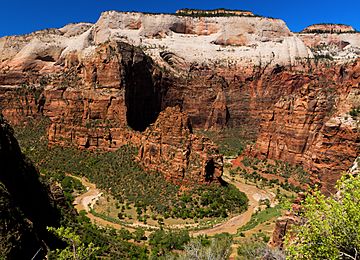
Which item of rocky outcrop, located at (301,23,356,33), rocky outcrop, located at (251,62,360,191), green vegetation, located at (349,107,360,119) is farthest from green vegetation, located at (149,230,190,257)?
rocky outcrop, located at (301,23,356,33)

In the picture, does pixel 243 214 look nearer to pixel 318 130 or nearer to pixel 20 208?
pixel 318 130

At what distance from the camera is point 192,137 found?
48.8 metres

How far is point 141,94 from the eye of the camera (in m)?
79.4

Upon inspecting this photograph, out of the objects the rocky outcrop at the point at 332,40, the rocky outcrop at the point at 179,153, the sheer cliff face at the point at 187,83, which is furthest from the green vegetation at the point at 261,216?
the rocky outcrop at the point at 332,40

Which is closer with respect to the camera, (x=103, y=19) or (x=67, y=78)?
(x=67, y=78)

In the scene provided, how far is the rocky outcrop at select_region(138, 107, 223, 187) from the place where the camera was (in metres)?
47.1

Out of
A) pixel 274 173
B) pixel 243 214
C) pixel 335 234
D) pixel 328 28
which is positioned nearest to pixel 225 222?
pixel 243 214

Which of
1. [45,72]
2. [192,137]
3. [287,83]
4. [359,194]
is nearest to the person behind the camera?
[359,194]

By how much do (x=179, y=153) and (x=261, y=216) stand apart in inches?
517

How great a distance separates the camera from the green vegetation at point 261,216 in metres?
39.7

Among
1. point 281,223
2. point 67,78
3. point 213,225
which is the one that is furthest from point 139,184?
point 67,78

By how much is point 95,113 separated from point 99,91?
15.0ft

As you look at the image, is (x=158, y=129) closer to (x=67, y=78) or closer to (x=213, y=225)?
(x=213, y=225)

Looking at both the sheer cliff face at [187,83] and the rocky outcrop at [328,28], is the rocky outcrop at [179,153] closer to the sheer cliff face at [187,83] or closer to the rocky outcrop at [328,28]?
the sheer cliff face at [187,83]
